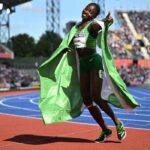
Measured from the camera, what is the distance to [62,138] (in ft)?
28.3

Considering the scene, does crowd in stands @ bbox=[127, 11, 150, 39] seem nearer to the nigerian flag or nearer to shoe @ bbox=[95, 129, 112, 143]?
the nigerian flag

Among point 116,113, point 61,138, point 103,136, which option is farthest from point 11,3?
point 103,136

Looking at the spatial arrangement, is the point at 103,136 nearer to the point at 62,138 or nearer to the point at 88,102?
the point at 88,102

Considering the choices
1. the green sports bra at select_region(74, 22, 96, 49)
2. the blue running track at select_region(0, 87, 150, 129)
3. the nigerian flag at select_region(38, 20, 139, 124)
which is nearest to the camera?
the green sports bra at select_region(74, 22, 96, 49)

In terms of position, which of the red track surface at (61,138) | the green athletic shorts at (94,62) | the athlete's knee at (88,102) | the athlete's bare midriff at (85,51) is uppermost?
the athlete's bare midriff at (85,51)

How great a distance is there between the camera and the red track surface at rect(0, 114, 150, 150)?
297 inches

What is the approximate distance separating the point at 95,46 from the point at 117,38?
5744 centimetres

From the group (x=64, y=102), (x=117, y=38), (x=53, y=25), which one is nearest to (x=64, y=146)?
(x=64, y=102)

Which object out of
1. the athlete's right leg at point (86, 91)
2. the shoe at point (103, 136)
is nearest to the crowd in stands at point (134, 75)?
the shoe at point (103, 136)

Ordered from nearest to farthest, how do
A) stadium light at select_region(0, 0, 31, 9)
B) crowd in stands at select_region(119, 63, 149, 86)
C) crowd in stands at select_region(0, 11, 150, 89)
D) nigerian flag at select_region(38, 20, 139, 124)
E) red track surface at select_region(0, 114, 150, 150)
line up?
red track surface at select_region(0, 114, 150, 150), nigerian flag at select_region(38, 20, 139, 124), crowd in stands at select_region(0, 11, 150, 89), crowd in stands at select_region(119, 63, 149, 86), stadium light at select_region(0, 0, 31, 9)

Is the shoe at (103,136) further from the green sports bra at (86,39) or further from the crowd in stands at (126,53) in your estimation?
the crowd in stands at (126,53)

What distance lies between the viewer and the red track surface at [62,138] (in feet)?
24.8

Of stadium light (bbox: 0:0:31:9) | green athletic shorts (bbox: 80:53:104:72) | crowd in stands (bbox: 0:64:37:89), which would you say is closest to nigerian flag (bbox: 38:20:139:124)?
green athletic shorts (bbox: 80:53:104:72)

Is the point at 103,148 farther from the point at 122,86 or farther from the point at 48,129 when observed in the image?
the point at 48,129
